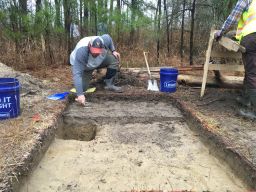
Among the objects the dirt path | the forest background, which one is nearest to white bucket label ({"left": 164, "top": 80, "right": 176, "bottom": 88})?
the dirt path

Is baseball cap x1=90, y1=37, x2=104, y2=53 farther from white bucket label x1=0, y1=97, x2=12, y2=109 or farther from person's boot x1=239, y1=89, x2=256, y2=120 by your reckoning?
person's boot x1=239, y1=89, x2=256, y2=120

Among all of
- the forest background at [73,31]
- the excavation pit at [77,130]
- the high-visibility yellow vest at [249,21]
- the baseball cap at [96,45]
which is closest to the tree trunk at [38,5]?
the forest background at [73,31]

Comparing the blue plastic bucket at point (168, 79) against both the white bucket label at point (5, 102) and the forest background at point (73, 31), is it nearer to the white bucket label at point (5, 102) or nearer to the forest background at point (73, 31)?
the forest background at point (73, 31)

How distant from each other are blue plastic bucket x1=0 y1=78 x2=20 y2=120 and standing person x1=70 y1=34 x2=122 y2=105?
1073 mm

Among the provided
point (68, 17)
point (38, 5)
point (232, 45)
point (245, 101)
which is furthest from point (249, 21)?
point (38, 5)

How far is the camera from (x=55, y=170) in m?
3.50

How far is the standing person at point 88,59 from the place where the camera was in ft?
16.7

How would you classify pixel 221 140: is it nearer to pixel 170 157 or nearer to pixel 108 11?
pixel 170 157

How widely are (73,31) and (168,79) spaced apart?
4638 mm

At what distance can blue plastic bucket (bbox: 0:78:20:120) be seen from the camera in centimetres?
416

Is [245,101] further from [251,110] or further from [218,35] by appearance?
[218,35]

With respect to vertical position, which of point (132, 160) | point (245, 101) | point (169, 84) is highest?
point (169, 84)

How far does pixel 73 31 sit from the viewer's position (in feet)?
32.0

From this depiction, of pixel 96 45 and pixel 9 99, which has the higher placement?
pixel 96 45
